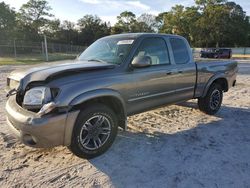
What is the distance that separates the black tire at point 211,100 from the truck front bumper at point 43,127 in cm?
384

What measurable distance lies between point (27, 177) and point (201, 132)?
3337 mm

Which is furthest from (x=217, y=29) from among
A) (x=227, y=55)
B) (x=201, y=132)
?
(x=201, y=132)

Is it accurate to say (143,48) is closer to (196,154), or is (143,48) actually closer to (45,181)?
(196,154)

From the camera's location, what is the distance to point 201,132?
5.49 metres

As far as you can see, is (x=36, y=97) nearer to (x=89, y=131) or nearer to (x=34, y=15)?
(x=89, y=131)

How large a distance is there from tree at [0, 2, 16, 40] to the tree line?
2.41 ft

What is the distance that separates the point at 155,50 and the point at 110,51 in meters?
0.86

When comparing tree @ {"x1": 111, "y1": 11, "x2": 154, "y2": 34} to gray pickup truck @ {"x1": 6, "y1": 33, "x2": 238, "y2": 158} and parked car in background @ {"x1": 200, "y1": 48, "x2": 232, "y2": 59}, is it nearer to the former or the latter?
parked car in background @ {"x1": 200, "y1": 48, "x2": 232, "y2": 59}

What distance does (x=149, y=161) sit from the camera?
417 cm

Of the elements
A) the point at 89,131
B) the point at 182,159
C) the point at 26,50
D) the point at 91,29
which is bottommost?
the point at 182,159

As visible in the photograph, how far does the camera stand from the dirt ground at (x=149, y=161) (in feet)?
11.9

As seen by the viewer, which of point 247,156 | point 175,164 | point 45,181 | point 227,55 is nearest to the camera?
point 45,181

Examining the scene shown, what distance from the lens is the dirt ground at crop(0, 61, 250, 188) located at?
3617mm

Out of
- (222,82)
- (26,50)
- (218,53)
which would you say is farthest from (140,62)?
(26,50)
